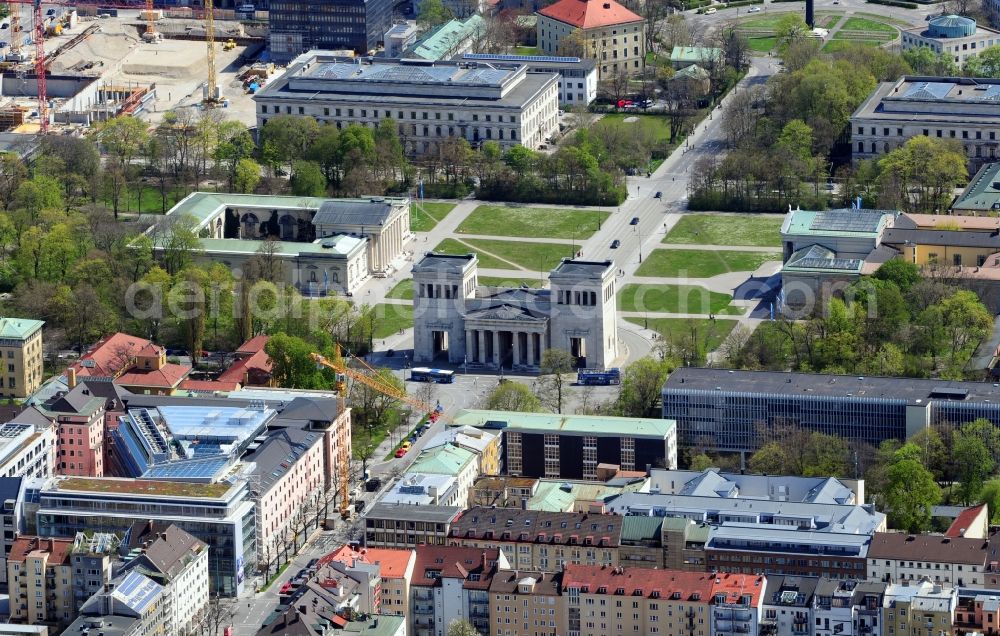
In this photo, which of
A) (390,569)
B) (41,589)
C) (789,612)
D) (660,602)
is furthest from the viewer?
(41,589)

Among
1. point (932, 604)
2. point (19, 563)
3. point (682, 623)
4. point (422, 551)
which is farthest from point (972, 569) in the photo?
point (19, 563)

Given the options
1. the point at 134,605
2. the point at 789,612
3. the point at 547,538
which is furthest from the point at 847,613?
the point at 134,605

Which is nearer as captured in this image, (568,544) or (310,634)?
(310,634)

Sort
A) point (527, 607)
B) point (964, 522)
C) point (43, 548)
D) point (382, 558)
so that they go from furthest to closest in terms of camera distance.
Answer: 1. point (964, 522)
2. point (43, 548)
3. point (382, 558)
4. point (527, 607)

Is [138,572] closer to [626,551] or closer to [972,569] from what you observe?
[626,551]

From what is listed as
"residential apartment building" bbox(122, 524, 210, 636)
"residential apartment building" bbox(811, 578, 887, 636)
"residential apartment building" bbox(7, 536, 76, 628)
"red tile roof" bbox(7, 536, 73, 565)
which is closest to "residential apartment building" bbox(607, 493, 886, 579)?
"residential apartment building" bbox(811, 578, 887, 636)

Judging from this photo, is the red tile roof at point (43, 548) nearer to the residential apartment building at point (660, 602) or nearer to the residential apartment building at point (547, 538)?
the residential apartment building at point (547, 538)

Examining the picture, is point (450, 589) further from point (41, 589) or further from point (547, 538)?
point (41, 589)
